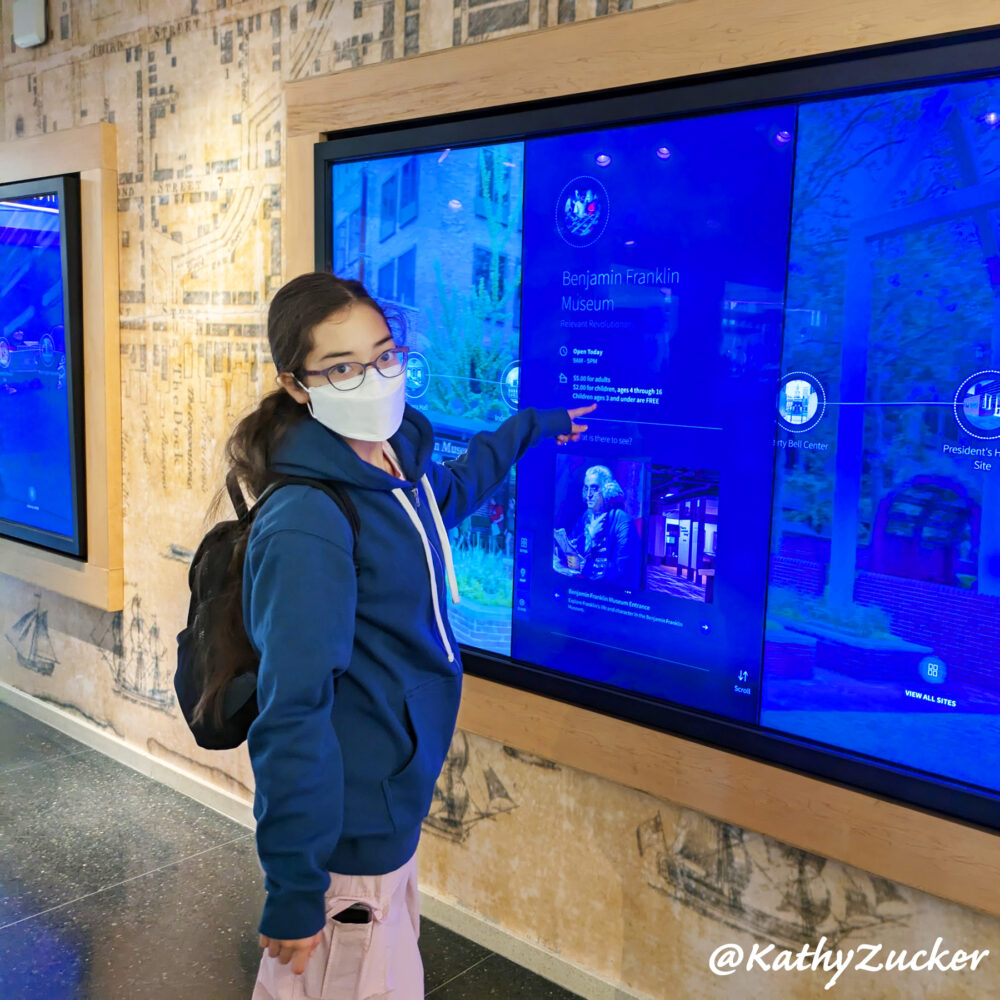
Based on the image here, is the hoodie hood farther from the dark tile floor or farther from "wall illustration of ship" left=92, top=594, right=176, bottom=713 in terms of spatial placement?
"wall illustration of ship" left=92, top=594, right=176, bottom=713

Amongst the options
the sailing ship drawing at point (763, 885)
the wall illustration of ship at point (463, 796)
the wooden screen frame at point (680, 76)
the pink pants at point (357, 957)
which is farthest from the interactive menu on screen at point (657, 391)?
the pink pants at point (357, 957)

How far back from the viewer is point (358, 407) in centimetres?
155

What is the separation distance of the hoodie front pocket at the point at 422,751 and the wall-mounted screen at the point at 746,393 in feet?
2.39

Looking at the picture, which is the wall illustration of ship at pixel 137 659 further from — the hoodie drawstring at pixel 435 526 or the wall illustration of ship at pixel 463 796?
the hoodie drawstring at pixel 435 526

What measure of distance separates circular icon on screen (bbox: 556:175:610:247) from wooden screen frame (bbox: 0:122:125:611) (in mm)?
2003

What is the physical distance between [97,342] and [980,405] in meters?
2.98

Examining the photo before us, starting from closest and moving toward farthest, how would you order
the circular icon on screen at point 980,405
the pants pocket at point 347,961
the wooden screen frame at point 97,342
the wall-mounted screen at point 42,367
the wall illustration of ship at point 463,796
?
the pants pocket at point 347,961, the circular icon on screen at point 980,405, the wall illustration of ship at point 463,796, the wooden screen frame at point 97,342, the wall-mounted screen at point 42,367

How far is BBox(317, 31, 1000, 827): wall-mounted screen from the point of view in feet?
5.72

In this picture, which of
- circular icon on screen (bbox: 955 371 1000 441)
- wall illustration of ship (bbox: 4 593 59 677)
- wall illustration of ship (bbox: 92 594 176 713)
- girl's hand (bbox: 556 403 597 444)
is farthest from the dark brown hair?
wall illustration of ship (bbox: 4 593 59 677)

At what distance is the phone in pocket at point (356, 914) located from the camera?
1487mm

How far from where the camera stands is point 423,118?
8.16ft

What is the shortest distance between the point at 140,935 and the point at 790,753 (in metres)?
1.80

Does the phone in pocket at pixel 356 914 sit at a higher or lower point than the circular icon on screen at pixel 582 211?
lower

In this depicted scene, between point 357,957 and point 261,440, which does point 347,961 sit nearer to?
point 357,957
